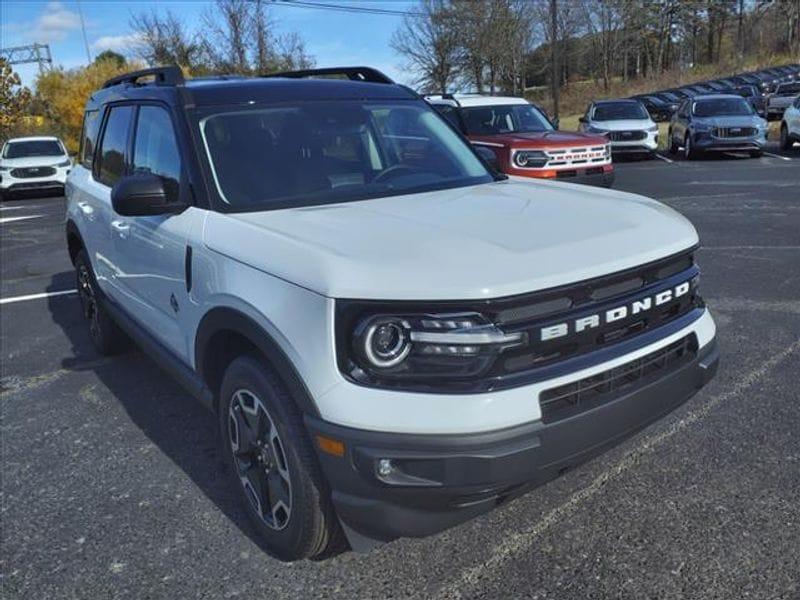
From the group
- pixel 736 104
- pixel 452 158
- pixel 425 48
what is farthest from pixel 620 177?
pixel 425 48

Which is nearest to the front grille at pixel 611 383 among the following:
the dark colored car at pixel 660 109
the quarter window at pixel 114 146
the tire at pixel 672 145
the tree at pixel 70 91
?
the quarter window at pixel 114 146

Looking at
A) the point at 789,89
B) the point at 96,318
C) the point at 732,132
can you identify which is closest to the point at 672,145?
the point at 732,132

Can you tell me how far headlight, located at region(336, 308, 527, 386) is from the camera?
2.29 meters

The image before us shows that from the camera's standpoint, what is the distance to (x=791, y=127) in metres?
18.1

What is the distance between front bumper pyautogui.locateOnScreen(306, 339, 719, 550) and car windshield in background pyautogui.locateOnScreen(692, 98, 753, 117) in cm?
1822

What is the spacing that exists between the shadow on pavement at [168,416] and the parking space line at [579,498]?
860 millimetres

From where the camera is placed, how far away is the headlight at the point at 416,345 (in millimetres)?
2285

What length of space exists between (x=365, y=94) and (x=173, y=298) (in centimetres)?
155

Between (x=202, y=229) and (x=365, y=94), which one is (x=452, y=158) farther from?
(x=202, y=229)

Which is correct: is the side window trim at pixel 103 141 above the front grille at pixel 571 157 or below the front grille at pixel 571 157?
above

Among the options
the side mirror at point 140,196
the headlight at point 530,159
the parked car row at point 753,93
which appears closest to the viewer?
the side mirror at point 140,196

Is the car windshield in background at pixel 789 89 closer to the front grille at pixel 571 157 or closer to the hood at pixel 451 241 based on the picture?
the front grille at pixel 571 157

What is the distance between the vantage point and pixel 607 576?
2.66 meters

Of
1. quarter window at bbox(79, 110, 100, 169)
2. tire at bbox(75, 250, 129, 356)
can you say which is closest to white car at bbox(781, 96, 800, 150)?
quarter window at bbox(79, 110, 100, 169)
